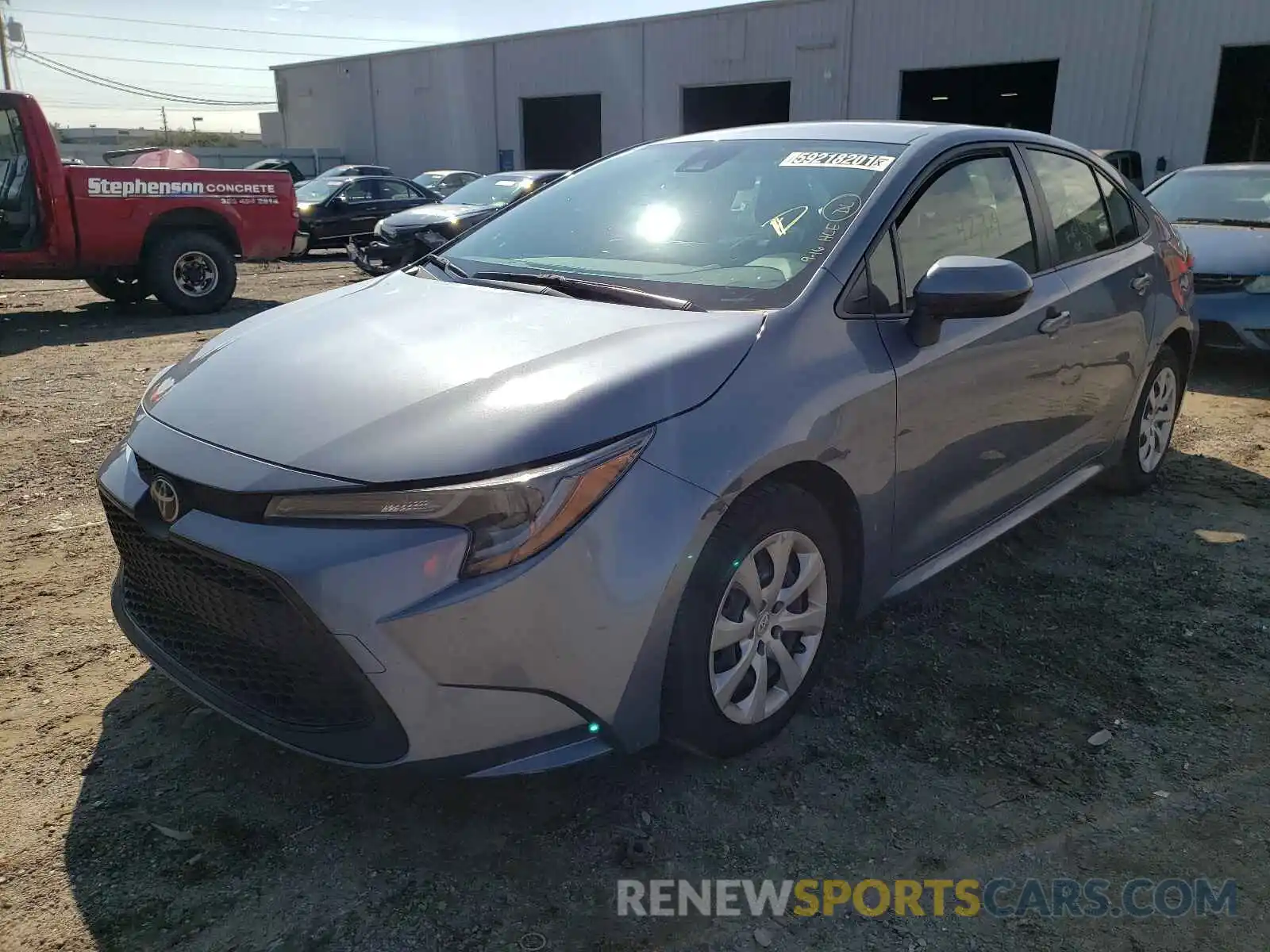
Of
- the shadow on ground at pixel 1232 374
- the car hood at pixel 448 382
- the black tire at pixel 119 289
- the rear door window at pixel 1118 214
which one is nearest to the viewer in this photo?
the car hood at pixel 448 382

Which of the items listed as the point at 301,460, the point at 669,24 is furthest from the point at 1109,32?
the point at 301,460

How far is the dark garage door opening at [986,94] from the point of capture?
22219mm

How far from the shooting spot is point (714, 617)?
7.63 ft

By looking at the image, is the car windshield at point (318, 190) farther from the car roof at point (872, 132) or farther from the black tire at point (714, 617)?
the black tire at point (714, 617)

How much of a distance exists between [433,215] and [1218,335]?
971 centimetres

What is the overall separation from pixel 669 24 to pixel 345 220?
12623 millimetres

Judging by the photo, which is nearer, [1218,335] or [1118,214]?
[1118,214]

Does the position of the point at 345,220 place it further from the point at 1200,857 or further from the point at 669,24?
the point at 1200,857

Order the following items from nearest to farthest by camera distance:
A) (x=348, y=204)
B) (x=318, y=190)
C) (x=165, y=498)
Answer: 1. (x=165, y=498)
2. (x=348, y=204)
3. (x=318, y=190)

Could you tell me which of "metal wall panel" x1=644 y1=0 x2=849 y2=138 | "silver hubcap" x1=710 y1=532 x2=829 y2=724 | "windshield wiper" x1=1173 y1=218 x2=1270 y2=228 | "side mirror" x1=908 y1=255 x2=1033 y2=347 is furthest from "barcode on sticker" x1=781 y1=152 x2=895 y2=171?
"metal wall panel" x1=644 y1=0 x2=849 y2=138

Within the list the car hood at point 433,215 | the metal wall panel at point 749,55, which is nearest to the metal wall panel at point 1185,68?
the metal wall panel at point 749,55

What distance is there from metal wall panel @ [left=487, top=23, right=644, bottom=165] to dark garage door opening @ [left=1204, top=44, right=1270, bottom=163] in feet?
44.2

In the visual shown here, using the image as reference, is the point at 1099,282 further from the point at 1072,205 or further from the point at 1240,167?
the point at 1240,167

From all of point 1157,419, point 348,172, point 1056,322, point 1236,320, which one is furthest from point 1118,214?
point 348,172
